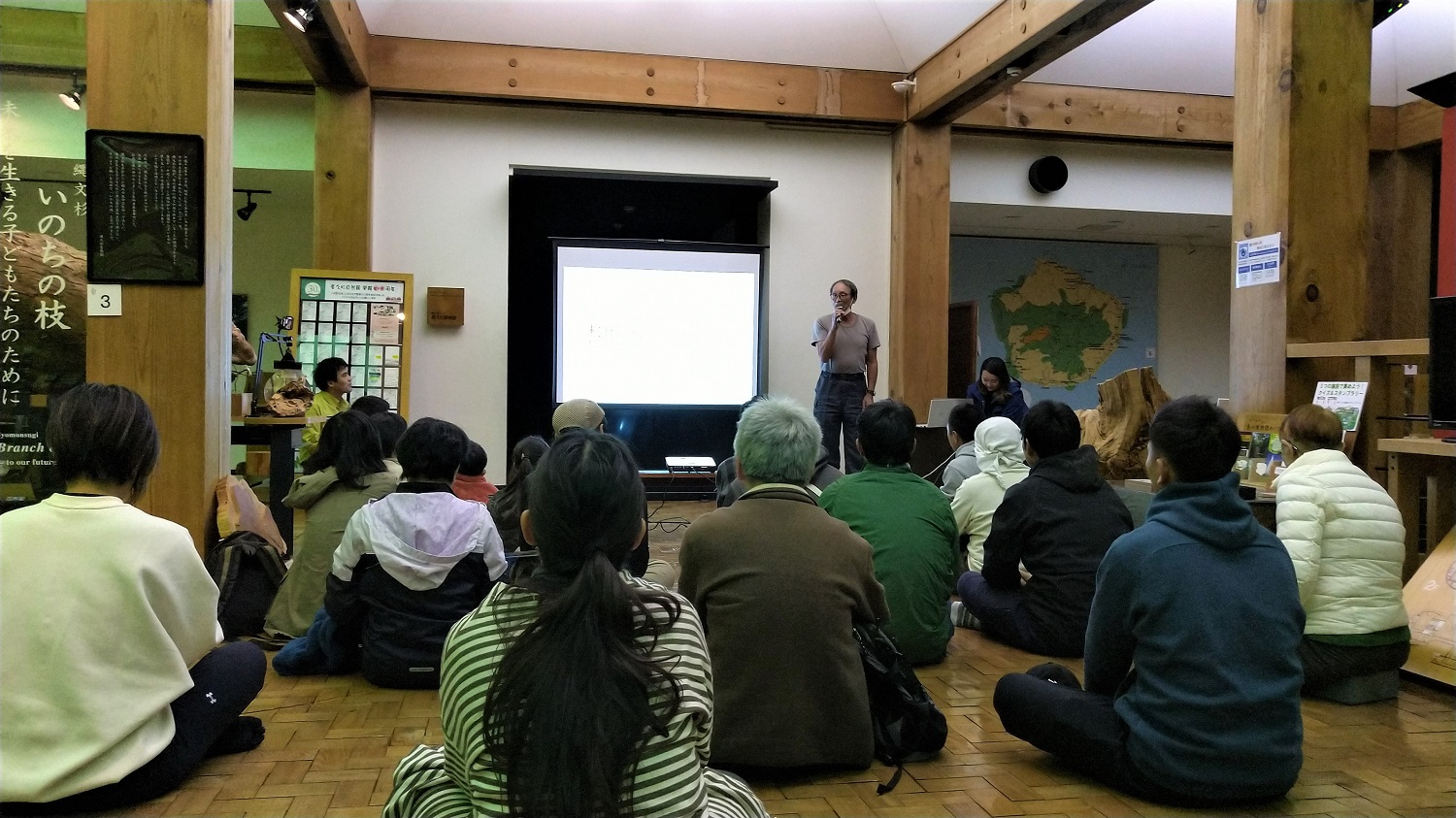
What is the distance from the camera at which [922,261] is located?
6953 mm

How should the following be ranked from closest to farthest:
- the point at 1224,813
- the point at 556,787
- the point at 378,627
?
1. the point at 556,787
2. the point at 1224,813
3. the point at 378,627

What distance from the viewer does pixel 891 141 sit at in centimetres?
717

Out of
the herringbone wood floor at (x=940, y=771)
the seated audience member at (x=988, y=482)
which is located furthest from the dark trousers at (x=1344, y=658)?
the seated audience member at (x=988, y=482)

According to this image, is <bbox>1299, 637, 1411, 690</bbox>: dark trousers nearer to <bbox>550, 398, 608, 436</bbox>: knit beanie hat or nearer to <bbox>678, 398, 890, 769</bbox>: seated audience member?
<bbox>678, 398, 890, 769</bbox>: seated audience member

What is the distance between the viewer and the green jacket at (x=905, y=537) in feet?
9.04

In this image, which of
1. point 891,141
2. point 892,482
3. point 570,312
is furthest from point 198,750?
point 891,141

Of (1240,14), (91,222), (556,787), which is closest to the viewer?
(556,787)

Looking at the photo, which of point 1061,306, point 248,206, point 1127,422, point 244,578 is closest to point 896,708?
point 244,578

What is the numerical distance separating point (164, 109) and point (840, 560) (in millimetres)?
2889

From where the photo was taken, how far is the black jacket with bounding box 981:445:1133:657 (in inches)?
117

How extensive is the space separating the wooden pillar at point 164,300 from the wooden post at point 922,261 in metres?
4.73

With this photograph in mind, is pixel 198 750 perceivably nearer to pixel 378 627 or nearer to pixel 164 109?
pixel 378 627

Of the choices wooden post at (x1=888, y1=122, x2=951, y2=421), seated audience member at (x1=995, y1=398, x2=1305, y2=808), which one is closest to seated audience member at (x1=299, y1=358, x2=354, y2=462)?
wooden post at (x1=888, y1=122, x2=951, y2=421)

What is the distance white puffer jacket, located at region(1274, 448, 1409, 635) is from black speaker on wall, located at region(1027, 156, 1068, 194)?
5.02 meters
